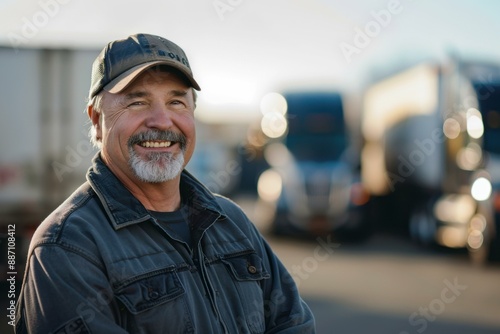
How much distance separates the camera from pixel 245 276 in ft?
10.2

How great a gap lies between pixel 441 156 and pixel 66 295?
1335cm

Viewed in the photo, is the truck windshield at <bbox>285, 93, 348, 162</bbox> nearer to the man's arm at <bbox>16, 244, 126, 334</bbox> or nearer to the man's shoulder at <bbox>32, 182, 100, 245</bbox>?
the man's shoulder at <bbox>32, 182, 100, 245</bbox>

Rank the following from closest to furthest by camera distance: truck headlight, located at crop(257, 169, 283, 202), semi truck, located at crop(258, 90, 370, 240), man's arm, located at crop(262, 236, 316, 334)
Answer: man's arm, located at crop(262, 236, 316, 334) < semi truck, located at crop(258, 90, 370, 240) < truck headlight, located at crop(257, 169, 283, 202)

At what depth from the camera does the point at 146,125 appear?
10.2 ft

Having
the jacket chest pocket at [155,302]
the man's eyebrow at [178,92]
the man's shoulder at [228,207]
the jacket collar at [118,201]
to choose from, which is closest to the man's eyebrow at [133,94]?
the man's eyebrow at [178,92]

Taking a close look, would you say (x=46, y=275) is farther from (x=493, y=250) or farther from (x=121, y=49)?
(x=493, y=250)

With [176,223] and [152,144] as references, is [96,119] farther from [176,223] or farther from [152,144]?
[176,223]

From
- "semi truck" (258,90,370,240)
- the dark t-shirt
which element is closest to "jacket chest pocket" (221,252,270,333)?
the dark t-shirt

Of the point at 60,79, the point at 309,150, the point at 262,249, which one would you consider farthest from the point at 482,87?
the point at 262,249

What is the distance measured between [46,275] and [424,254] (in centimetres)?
1260

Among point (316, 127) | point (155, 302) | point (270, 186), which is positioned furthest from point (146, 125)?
point (316, 127)

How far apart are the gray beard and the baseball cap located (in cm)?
29

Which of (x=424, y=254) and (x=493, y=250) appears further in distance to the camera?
(x=424, y=254)

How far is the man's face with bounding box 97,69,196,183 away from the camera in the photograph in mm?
3072
